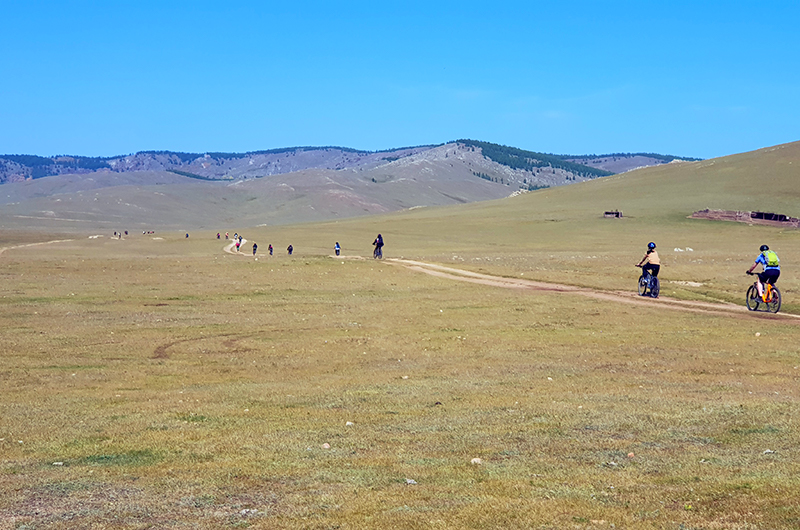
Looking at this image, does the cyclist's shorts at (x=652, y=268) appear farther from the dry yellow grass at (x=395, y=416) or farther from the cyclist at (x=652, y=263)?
the dry yellow grass at (x=395, y=416)

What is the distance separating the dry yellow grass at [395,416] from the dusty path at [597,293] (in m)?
1.75

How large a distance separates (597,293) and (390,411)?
79.0 ft

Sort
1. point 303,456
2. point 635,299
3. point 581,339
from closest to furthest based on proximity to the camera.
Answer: point 303,456, point 581,339, point 635,299

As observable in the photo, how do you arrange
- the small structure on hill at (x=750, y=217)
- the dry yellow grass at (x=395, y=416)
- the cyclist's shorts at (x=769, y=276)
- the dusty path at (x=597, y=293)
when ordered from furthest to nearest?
the small structure on hill at (x=750, y=217)
the dusty path at (x=597, y=293)
the cyclist's shorts at (x=769, y=276)
the dry yellow grass at (x=395, y=416)

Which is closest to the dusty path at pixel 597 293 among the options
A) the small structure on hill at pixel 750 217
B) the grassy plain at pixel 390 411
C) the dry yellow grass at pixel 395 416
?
the grassy plain at pixel 390 411

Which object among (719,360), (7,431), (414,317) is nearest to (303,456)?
(7,431)

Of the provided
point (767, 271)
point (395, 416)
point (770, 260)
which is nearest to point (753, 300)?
point (767, 271)

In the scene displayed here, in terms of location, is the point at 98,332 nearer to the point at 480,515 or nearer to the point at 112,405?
the point at 112,405

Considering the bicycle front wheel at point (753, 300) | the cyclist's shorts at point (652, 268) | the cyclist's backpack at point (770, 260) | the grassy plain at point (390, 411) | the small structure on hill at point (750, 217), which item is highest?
the small structure on hill at point (750, 217)

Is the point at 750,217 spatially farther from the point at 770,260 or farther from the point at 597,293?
the point at 770,260

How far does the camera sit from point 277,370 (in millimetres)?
18734

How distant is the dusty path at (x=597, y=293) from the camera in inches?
1176

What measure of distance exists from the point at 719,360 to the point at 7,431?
14.7 metres

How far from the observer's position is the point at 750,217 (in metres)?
103
